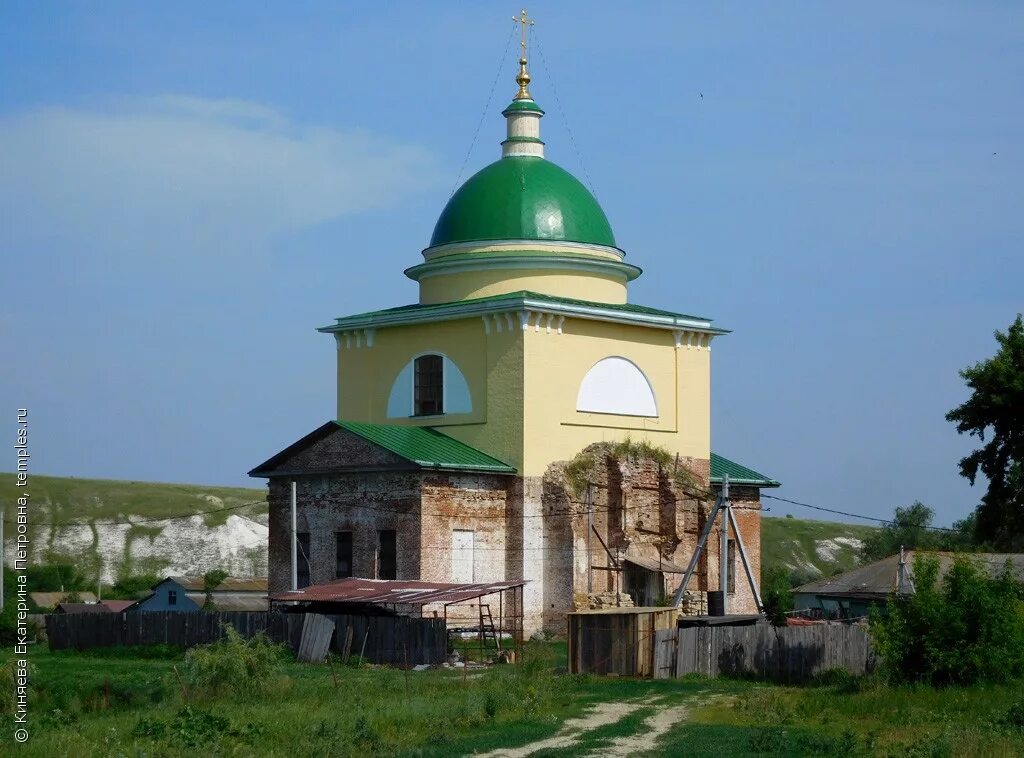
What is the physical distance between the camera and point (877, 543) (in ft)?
273

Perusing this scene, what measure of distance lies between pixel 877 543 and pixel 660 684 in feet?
187

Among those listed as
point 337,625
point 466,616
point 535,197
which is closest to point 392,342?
point 535,197

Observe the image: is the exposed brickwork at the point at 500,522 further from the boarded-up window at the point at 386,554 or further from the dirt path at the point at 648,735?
the dirt path at the point at 648,735

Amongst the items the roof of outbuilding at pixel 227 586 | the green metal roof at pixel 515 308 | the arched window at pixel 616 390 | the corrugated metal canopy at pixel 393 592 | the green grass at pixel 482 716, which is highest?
the green metal roof at pixel 515 308

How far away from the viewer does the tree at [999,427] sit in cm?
3938

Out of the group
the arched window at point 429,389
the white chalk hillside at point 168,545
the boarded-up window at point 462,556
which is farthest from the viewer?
the white chalk hillside at point 168,545

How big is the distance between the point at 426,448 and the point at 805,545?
67647mm

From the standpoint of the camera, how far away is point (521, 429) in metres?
39.7

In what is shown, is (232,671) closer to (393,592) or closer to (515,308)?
(393,592)

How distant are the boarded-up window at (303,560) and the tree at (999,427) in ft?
52.0

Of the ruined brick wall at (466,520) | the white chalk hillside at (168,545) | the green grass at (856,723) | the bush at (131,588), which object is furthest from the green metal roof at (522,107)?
the white chalk hillside at (168,545)

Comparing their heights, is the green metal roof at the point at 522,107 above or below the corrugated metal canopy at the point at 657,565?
above

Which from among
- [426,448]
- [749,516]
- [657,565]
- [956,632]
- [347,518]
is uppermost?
[426,448]

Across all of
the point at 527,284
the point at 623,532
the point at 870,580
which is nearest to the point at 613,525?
the point at 623,532
